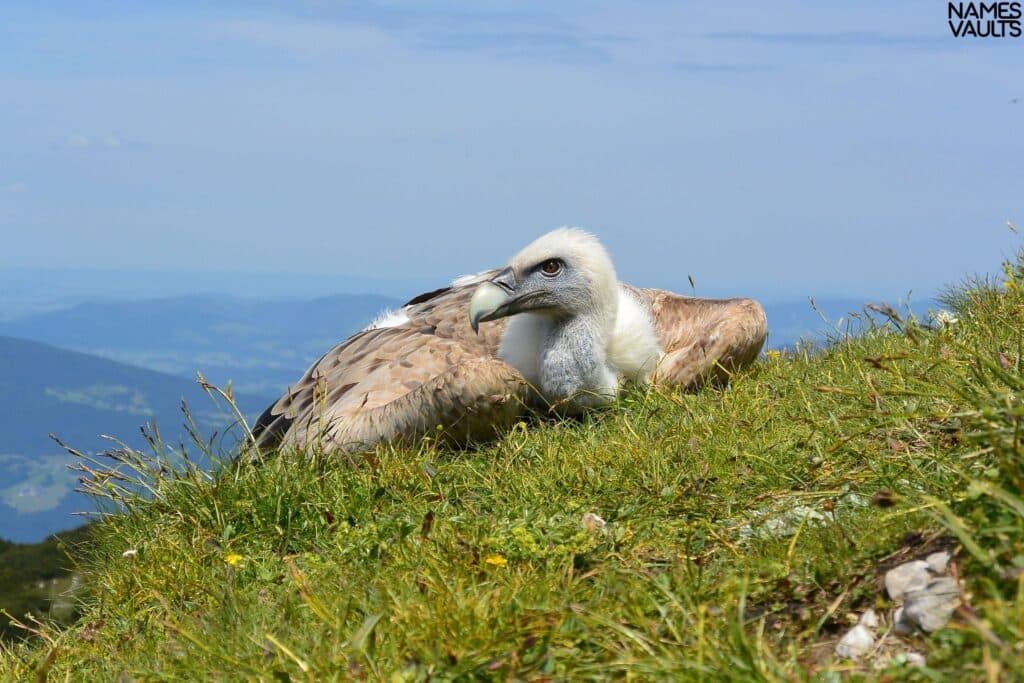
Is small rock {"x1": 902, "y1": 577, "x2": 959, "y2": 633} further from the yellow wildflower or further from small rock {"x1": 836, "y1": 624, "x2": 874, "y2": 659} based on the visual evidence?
the yellow wildflower

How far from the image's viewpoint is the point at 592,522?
16.0ft

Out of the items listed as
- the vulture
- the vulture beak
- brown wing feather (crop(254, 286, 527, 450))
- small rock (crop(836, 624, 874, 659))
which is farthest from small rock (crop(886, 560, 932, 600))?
the vulture beak

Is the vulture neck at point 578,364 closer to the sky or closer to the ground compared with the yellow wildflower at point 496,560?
closer to the ground

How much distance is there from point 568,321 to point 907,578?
489 cm

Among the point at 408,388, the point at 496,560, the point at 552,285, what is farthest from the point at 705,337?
the point at 496,560

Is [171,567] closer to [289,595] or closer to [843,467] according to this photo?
[289,595]

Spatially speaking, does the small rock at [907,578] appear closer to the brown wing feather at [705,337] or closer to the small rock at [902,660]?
the small rock at [902,660]

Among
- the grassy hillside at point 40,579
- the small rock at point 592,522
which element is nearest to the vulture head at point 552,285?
the grassy hillside at point 40,579

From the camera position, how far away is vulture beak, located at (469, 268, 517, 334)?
8.02 meters

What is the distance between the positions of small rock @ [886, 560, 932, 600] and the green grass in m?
0.05

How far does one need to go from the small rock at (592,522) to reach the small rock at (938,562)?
5.04 feet

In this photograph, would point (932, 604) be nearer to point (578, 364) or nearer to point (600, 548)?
point (600, 548)

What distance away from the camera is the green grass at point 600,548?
3.45m

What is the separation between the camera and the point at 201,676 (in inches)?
158
